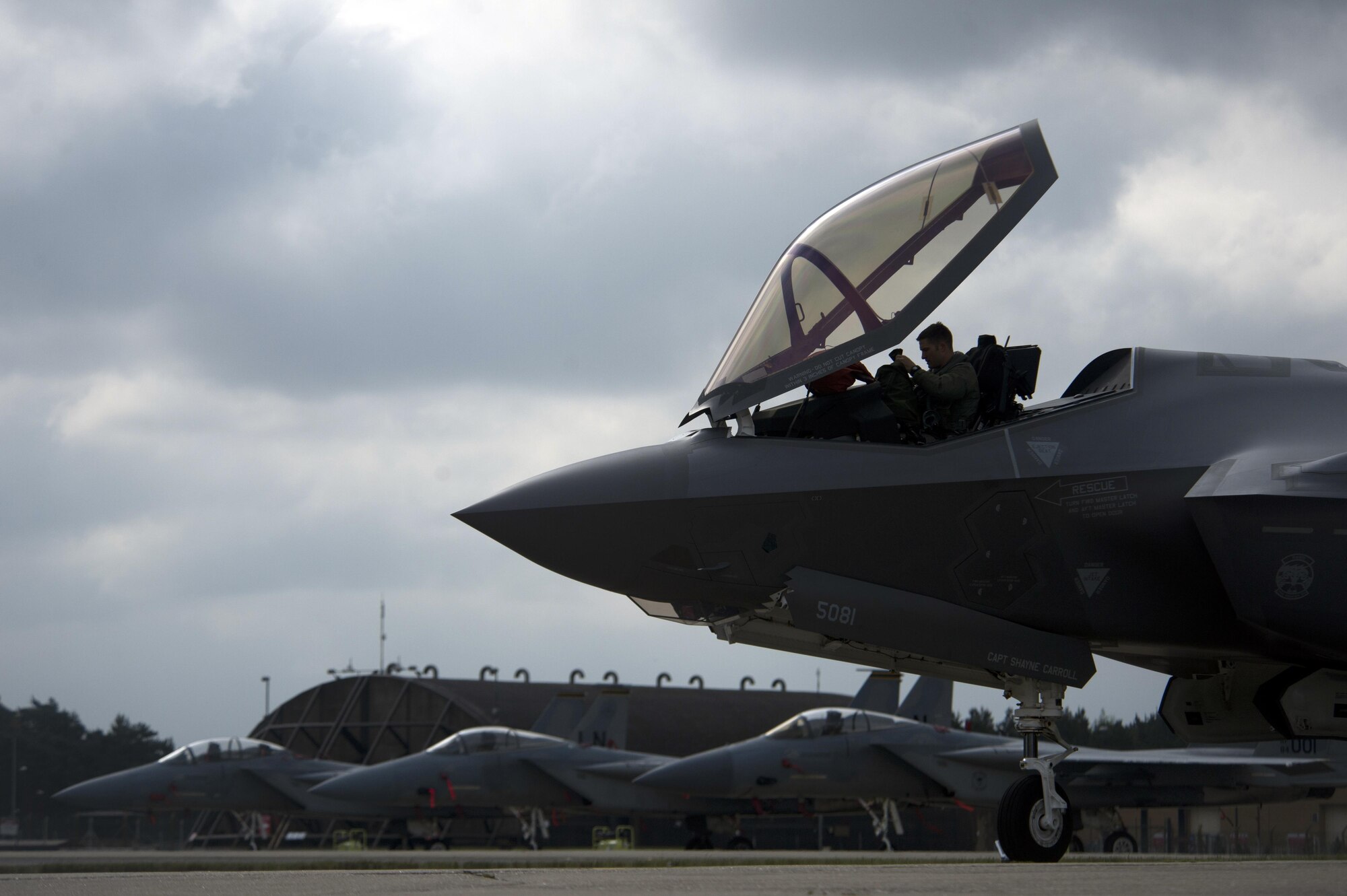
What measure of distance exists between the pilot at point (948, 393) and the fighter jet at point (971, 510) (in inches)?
4.1

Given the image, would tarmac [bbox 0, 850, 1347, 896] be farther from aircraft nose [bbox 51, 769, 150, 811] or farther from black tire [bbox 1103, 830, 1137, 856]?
aircraft nose [bbox 51, 769, 150, 811]

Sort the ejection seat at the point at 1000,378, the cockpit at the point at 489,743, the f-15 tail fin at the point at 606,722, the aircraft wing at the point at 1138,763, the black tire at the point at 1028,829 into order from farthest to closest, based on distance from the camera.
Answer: the f-15 tail fin at the point at 606,722
the cockpit at the point at 489,743
the aircraft wing at the point at 1138,763
the ejection seat at the point at 1000,378
the black tire at the point at 1028,829

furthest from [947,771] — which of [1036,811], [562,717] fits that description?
[1036,811]

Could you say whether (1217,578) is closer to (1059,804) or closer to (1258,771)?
(1059,804)

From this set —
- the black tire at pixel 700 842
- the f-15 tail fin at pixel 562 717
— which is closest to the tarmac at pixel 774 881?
the black tire at pixel 700 842

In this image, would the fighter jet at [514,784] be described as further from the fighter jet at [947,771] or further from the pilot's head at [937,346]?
the pilot's head at [937,346]

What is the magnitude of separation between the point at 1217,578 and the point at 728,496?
283cm

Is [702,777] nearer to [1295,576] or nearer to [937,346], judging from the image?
[937,346]

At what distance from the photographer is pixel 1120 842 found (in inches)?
895

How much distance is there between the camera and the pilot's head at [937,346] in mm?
7727

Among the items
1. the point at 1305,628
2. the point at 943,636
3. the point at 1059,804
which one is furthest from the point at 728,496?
the point at 1305,628

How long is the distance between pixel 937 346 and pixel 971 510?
1.11 meters

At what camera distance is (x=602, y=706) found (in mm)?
32000

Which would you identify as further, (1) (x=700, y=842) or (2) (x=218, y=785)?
(2) (x=218, y=785)
